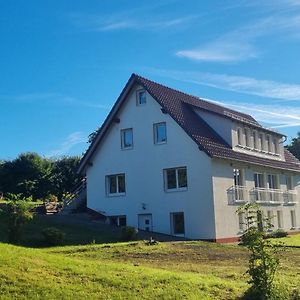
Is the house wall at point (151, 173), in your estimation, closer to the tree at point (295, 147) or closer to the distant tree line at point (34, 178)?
the distant tree line at point (34, 178)

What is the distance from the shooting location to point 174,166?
3378cm

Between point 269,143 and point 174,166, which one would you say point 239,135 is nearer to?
point 269,143

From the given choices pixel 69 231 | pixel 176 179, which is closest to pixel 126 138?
pixel 176 179

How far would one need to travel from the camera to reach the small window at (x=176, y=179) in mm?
33625

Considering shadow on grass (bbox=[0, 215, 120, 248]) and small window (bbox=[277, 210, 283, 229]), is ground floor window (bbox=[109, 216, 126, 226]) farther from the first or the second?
small window (bbox=[277, 210, 283, 229])

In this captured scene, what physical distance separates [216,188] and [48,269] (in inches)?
816

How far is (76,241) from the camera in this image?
25.8 meters

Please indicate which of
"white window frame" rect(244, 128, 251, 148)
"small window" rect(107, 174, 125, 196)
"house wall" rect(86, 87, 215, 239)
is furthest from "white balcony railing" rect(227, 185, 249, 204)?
"small window" rect(107, 174, 125, 196)

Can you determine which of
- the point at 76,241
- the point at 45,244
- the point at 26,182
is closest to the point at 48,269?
the point at 45,244

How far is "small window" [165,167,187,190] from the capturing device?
33625mm

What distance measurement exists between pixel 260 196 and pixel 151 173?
849cm

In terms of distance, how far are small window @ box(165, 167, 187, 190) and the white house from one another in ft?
0.20

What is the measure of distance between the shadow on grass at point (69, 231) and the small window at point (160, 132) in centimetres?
627

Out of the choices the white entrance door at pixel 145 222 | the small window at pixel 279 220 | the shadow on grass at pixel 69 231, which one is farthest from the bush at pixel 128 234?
the small window at pixel 279 220
